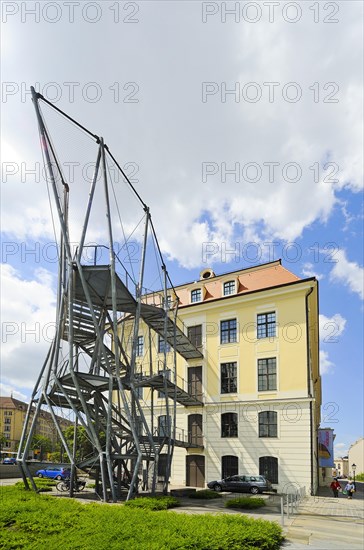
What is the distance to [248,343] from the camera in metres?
34.4

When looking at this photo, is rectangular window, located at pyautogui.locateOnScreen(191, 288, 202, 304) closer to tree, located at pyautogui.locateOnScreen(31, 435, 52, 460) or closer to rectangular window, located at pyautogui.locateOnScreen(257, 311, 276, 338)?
rectangular window, located at pyautogui.locateOnScreen(257, 311, 276, 338)

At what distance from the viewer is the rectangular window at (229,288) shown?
37.1 meters

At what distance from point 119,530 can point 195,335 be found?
27.0m

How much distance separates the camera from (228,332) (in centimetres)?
3588

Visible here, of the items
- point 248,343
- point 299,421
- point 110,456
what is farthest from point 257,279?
point 110,456

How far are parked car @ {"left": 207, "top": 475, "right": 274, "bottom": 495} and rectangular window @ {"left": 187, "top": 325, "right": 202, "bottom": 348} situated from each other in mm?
10995

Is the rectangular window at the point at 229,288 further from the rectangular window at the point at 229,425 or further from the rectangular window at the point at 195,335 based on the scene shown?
the rectangular window at the point at 229,425

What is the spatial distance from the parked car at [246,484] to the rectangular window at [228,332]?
33.3 ft

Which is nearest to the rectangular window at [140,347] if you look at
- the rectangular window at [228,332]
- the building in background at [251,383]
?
the building in background at [251,383]

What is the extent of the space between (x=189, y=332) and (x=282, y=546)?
2638cm

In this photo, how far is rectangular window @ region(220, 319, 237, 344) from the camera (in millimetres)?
35500

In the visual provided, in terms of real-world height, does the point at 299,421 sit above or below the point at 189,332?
below

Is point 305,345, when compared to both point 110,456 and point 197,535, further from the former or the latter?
point 197,535

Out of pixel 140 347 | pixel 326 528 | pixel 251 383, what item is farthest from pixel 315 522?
pixel 140 347
